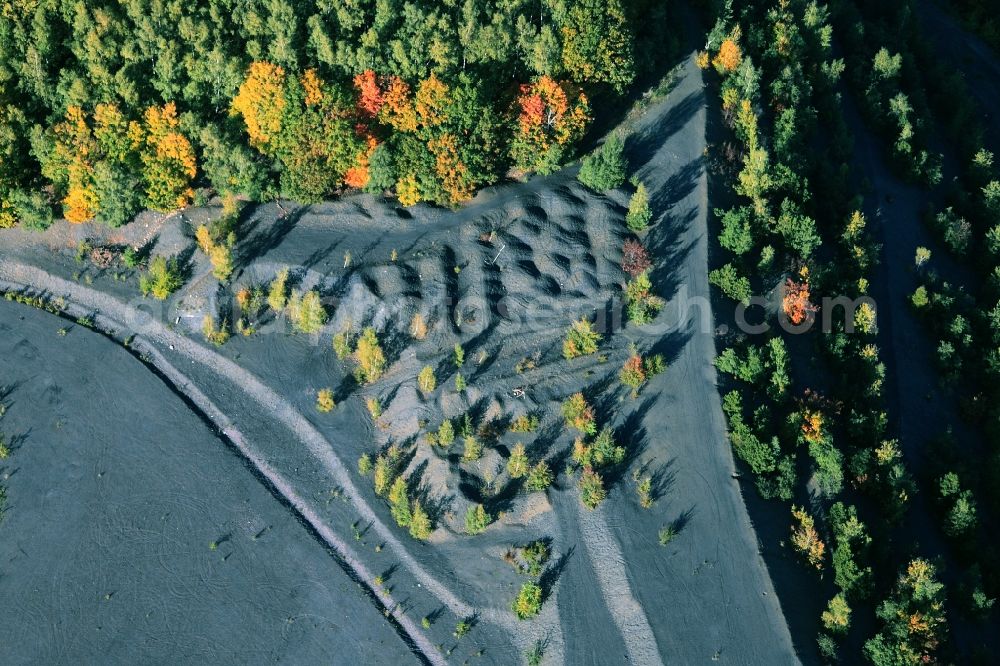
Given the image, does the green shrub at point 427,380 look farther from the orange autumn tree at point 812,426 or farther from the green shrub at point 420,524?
the orange autumn tree at point 812,426

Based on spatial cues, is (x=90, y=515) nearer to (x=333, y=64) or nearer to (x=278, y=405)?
(x=278, y=405)

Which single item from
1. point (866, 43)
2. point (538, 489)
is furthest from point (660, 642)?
point (866, 43)

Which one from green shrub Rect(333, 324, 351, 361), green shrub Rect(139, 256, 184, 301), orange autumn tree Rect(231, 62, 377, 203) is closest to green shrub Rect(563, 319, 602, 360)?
green shrub Rect(333, 324, 351, 361)

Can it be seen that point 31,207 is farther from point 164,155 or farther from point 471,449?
point 471,449

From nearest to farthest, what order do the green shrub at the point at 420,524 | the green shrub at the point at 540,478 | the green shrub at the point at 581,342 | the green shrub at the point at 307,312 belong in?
1. the green shrub at the point at 420,524
2. the green shrub at the point at 540,478
3. the green shrub at the point at 581,342
4. the green shrub at the point at 307,312

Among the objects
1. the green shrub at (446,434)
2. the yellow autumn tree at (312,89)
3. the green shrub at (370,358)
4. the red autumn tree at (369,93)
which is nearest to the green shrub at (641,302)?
the green shrub at (446,434)

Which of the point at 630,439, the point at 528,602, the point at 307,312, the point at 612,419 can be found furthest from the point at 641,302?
the point at 307,312

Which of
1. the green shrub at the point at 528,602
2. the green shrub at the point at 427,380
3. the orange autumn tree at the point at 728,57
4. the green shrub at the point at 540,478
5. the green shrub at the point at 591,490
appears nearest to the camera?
the green shrub at the point at 528,602
